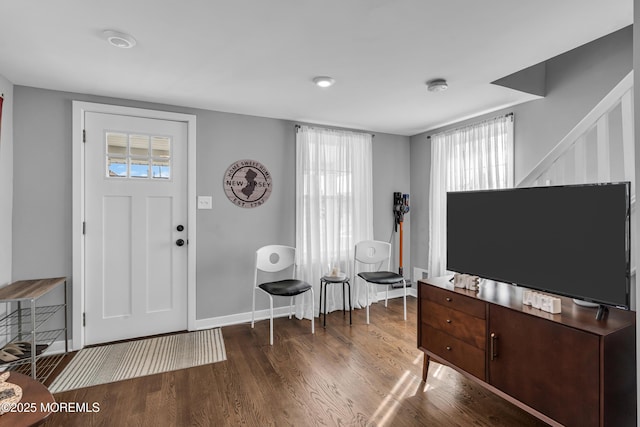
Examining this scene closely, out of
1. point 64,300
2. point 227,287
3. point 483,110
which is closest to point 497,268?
point 483,110

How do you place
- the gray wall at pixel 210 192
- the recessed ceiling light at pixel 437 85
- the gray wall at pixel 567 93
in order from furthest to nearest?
the gray wall at pixel 210 192 < the recessed ceiling light at pixel 437 85 < the gray wall at pixel 567 93

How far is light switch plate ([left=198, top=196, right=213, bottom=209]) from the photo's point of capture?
3441mm

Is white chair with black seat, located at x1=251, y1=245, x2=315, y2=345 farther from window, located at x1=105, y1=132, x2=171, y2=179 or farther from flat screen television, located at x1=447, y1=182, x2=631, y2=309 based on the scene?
flat screen television, located at x1=447, y1=182, x2=631, y2=309

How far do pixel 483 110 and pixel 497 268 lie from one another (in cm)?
212

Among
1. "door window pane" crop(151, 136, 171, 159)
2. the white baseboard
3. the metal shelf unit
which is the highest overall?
"door window pane" crop(151, 136, 171, 159)

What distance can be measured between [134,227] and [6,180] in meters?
1.01

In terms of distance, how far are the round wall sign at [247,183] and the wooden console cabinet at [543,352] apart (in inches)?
87.8

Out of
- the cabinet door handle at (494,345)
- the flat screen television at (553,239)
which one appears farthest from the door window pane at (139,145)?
the cabinet door handle at (494,345)

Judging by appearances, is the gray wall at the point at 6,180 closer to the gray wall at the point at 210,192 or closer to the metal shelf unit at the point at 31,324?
the gray wall at the point at 210,192

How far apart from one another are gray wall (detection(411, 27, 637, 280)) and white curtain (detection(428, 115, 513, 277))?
11 centimetres

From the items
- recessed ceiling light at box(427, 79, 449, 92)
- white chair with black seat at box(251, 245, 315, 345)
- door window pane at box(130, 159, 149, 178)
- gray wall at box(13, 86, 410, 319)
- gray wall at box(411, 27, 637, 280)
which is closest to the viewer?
gray wall at box(411, 27, 637, 280)

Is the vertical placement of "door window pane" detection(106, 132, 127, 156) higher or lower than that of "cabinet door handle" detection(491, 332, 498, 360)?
higher

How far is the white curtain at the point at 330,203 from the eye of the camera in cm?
388

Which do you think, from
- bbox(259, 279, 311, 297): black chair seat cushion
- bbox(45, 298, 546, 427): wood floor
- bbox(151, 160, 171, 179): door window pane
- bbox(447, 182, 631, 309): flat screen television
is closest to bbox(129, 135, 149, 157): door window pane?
bbox(151, 160, 171, 179): door window pane
